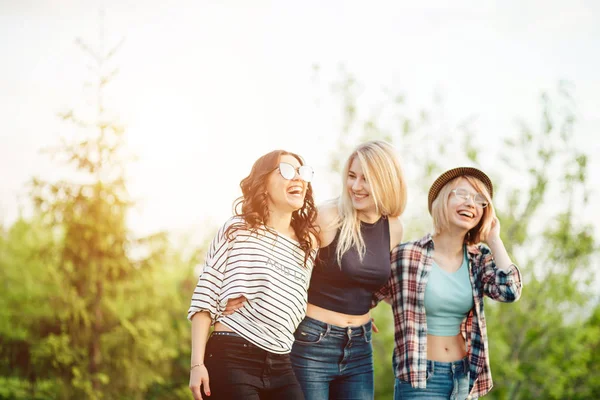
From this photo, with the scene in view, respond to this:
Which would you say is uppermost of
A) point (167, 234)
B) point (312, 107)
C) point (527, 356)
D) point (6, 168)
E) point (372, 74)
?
point (372, 74)

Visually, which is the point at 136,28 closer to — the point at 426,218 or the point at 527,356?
the point at 426,218

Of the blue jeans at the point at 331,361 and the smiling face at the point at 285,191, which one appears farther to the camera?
the blue jeans at the point at 331,361

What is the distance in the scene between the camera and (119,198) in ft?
28.9

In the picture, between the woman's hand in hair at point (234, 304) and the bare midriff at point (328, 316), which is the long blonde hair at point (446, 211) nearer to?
the bare midriff at point (328, 316)

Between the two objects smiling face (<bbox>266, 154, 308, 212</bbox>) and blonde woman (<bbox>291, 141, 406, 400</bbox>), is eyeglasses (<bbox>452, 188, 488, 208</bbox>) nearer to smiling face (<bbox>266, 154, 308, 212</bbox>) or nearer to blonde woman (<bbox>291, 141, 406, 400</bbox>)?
blonde woman (<bbox>291, 141, 406, 400</bbox>)

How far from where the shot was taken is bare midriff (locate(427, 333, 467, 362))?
135 inches

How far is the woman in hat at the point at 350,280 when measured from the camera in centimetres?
319

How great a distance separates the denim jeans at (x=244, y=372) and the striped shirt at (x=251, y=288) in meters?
0.05

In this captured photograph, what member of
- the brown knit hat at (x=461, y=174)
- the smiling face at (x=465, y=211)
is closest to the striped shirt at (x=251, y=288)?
the smiling face at (x=465, y=211)

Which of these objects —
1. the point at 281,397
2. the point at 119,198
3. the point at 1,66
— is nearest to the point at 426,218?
the point at 119,198

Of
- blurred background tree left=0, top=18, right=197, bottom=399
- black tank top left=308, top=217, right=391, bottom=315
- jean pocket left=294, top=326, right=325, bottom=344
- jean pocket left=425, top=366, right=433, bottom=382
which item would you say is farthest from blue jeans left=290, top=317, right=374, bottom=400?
blurred background tree left=0, top=18, right=197, bottom=399

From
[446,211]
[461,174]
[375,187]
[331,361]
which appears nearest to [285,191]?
[375,187]

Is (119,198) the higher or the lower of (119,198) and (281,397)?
the higher

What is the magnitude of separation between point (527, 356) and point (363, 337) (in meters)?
8.41
